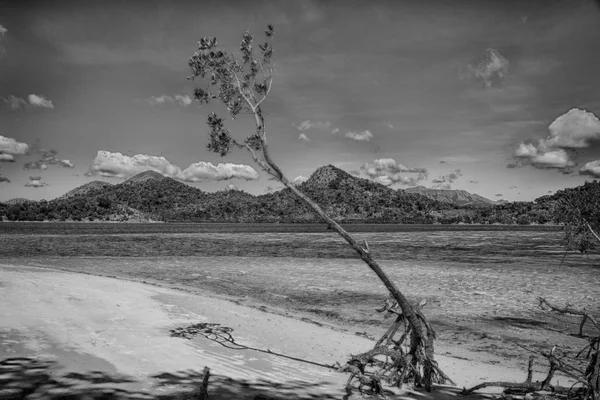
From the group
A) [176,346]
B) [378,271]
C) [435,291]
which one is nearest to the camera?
[378,271]

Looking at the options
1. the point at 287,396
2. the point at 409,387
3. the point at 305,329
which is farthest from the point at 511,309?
the point at 287,396

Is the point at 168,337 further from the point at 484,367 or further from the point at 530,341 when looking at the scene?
the point at 530,341

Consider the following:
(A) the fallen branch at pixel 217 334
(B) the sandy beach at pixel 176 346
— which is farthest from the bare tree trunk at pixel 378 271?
(A) the fallen branch at pixel 217 334

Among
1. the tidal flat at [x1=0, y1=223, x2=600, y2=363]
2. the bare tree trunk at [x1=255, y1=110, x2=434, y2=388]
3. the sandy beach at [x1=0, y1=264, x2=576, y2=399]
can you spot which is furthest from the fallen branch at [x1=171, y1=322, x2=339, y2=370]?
the tidal flat at [x1=0, y1=223, x2=600, y2=363]

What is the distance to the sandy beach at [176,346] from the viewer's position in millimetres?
7410

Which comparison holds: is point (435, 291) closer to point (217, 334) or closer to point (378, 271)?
point (217, 334)

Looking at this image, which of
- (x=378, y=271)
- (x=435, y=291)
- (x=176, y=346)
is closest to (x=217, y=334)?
(x=176, y=346)

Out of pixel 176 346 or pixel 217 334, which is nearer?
pixel 176 346

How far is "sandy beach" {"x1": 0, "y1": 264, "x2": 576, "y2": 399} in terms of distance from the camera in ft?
24.3

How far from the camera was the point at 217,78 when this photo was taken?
7.70m

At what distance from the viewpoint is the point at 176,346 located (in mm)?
9258

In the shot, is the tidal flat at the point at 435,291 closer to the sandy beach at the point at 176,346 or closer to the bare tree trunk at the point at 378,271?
the sandy beach at the point at 176,346

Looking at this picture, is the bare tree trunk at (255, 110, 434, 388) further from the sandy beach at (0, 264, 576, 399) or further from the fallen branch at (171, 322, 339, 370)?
the fallen branch at (171, 322, 339, 370)

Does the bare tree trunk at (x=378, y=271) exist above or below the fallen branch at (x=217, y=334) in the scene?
above
